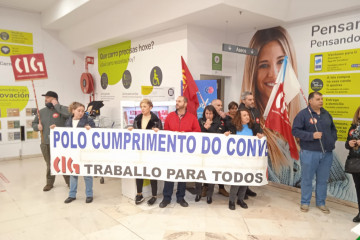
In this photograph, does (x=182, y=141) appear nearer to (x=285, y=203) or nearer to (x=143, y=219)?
(x=143, y=219)

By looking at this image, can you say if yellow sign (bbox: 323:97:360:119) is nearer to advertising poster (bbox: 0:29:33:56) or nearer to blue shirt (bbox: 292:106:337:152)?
blue shirt (bbox: 292:106:337:152)

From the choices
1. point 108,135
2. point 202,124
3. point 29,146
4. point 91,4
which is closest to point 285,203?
point 202,124

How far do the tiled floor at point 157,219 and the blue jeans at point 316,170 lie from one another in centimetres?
23

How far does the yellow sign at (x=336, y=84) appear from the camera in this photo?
3.85m

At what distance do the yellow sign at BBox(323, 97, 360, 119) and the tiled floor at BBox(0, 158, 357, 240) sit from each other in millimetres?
1342

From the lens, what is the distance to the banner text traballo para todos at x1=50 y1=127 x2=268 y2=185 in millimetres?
3541

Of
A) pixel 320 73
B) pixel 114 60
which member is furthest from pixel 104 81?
pixel 320 73

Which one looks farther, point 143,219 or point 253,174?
point 253,174

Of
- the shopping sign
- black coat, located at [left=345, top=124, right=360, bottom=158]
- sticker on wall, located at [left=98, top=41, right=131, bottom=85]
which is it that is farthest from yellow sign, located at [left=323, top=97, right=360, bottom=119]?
the shopping sign

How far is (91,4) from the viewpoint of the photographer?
5324mm

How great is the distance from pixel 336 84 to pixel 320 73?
30 centimetres

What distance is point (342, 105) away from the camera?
3971 millimetres

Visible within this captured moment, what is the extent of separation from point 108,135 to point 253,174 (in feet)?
6.65

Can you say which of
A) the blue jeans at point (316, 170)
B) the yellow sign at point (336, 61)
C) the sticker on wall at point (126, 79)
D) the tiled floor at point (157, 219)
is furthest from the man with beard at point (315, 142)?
the sticker on wall at point (126, 79)
